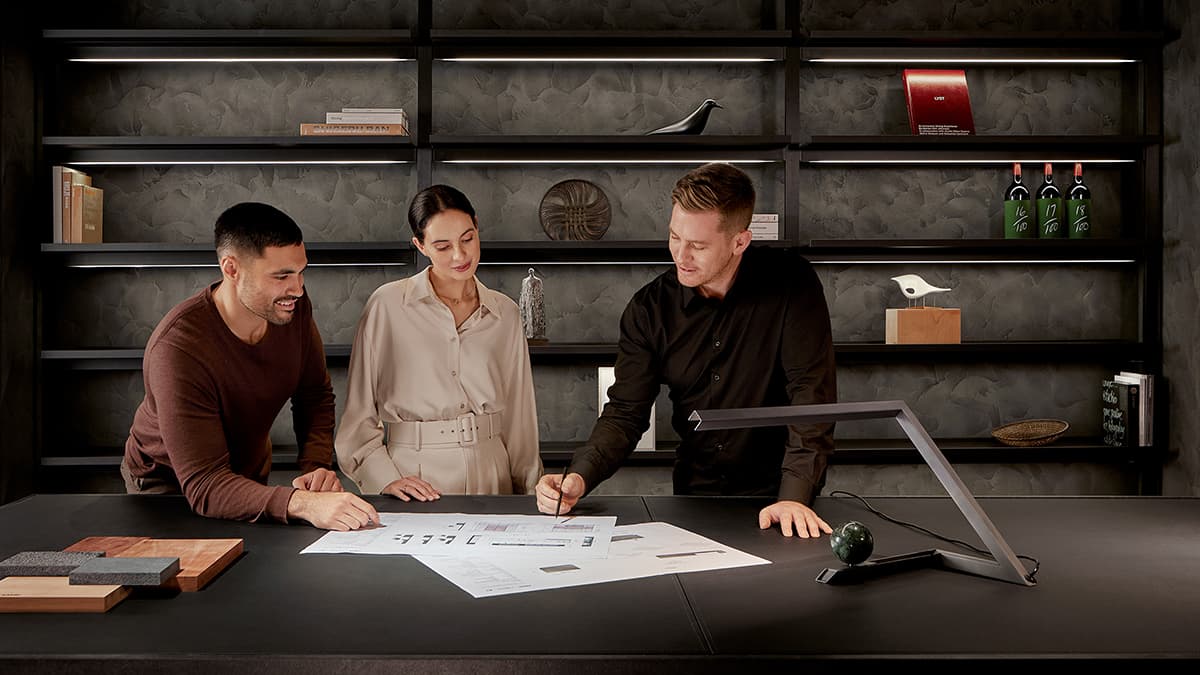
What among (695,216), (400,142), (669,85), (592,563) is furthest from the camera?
(669,85)

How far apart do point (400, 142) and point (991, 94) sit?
2.63m

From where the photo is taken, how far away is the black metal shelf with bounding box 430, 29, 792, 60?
369 cm

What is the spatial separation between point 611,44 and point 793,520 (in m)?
2.55

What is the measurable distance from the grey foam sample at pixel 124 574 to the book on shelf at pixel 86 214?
113 inches

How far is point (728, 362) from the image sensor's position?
2.37 meters

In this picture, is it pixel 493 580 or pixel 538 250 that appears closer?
pixel 493 580

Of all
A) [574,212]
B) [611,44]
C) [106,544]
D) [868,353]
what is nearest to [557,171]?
[574,212]

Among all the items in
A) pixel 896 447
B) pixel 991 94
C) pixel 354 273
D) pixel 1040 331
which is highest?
pixel 991 94

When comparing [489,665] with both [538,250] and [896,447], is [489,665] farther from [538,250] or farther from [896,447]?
[896,447]

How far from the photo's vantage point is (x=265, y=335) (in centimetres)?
232

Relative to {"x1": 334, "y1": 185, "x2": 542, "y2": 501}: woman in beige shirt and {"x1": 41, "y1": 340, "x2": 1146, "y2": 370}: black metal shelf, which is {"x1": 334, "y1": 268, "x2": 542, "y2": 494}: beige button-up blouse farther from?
{"x1": 41, "y1": 340, "x2": 1146, "y2": 370}: black metal shelf

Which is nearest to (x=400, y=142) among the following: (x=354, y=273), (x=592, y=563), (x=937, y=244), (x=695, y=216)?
(x=354, y=273)

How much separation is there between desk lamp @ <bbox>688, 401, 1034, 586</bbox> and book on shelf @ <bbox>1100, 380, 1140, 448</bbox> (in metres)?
2.77

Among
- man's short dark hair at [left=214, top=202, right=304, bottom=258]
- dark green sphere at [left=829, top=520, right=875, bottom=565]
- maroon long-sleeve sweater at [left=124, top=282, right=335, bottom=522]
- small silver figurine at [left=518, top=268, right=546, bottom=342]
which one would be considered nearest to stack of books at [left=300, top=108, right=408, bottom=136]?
small silver figurine at [left=518, top=268, right=546, bottom=342]
